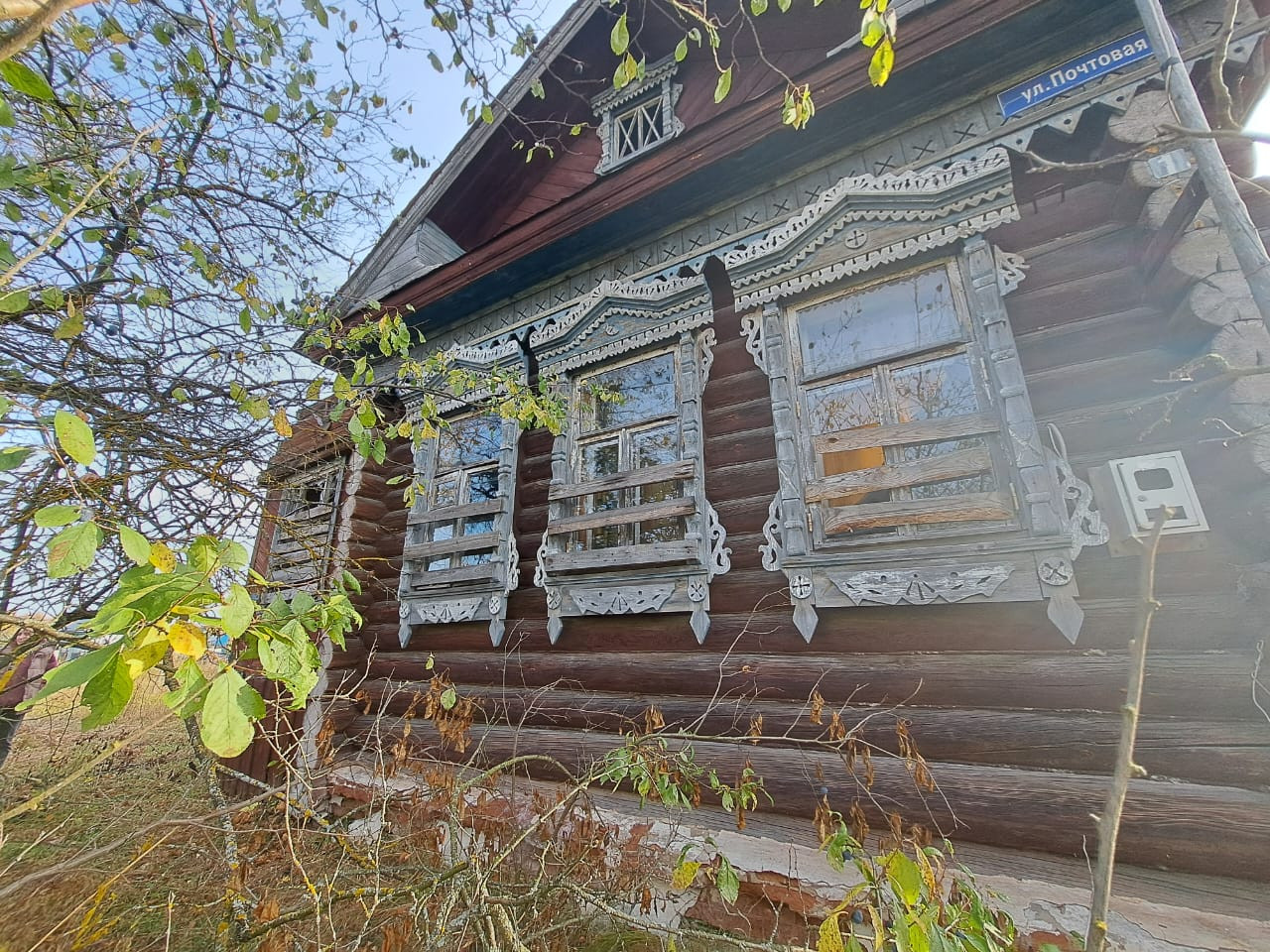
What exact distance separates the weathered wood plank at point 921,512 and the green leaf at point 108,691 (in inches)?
103

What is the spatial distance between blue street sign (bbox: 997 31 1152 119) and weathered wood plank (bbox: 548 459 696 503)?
2527 millimetres

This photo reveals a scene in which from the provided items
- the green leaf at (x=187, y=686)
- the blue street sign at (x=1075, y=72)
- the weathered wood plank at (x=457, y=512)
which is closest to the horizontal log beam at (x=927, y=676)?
the weathered wood plank at (x=457, y=512)

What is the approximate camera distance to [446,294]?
15.1 ft

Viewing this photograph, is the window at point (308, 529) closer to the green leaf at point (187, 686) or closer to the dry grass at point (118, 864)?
the dry grass at point (118, 864)

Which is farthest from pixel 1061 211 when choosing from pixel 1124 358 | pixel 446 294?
pixel 446 294

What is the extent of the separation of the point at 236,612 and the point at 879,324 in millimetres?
3143

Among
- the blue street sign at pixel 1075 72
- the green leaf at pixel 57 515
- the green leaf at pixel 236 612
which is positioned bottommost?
the green leaf at pixel 236 612

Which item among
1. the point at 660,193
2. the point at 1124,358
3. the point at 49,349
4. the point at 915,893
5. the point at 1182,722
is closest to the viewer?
the point at 915,893

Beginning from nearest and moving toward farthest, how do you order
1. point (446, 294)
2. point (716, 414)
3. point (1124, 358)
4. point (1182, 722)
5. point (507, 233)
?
point (1182, 722) < point (1124, 358) < point (716, 414) < point (507, 233) < point (446, 294)

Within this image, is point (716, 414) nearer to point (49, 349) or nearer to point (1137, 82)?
point (1137, 82)

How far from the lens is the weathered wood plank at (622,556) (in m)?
3.01

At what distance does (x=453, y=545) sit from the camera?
407 cm

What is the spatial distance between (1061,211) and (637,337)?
2.40m

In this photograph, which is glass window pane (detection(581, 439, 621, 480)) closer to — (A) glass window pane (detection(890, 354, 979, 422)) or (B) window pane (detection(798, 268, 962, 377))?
(B) window pane (detection(798, 268, 962, 377))
